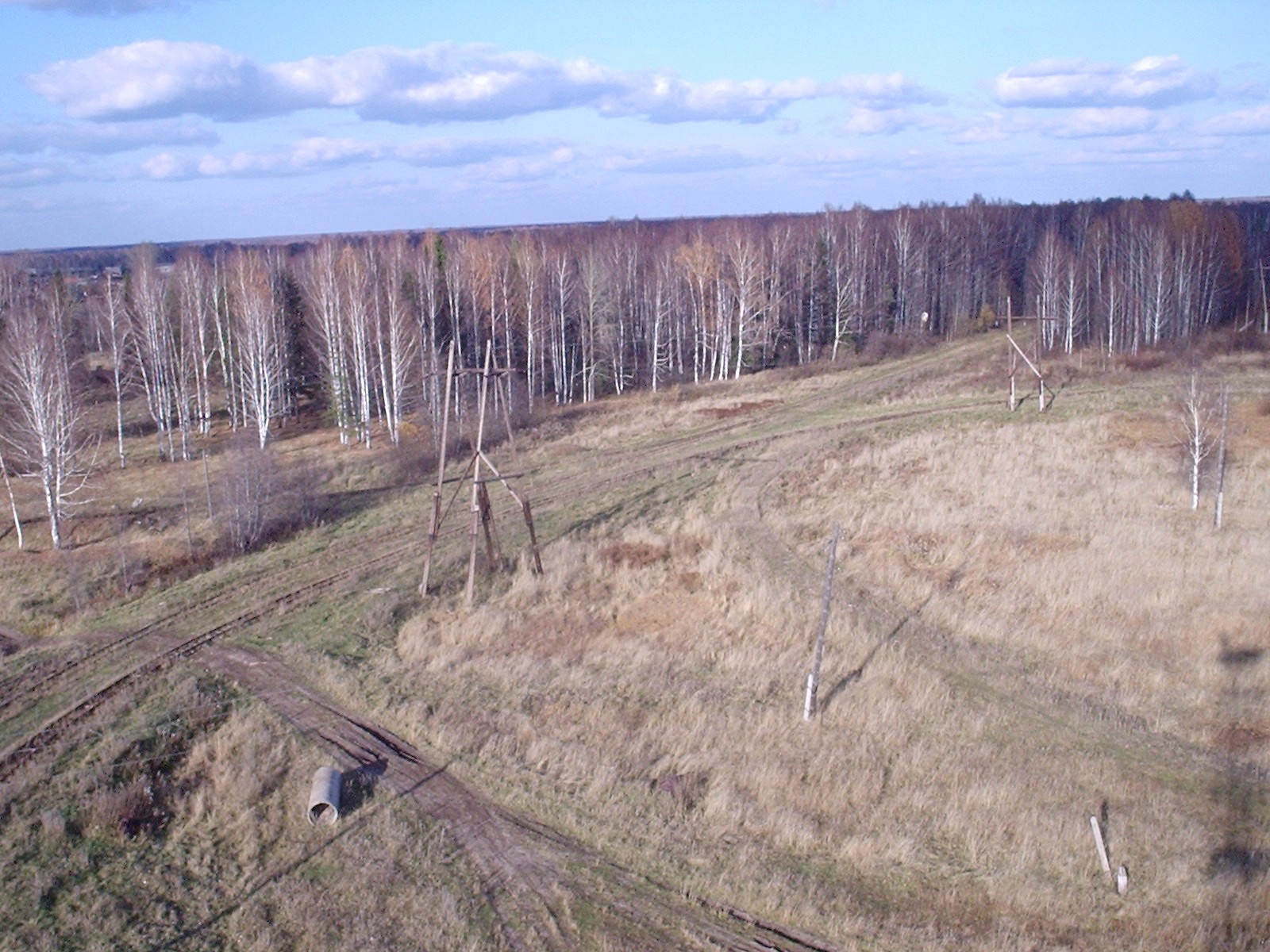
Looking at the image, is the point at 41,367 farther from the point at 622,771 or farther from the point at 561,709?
the point at 622,771

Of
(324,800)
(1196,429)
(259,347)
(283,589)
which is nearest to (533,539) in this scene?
(283,589)

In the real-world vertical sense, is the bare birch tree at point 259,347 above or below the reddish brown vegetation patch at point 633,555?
above

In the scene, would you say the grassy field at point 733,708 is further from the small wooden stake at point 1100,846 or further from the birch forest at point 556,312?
the birch forest at point 556,312

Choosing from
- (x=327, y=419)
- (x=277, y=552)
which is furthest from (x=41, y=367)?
(x=327, y=419)

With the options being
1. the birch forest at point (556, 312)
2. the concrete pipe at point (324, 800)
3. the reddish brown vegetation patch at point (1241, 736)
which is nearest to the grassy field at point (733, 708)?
the reddish brown vegetation patch at point (1241, 736)

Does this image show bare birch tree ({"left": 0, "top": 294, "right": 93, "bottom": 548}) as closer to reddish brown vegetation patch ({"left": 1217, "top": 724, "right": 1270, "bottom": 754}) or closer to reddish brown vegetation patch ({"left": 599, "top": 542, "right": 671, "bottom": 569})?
reddish brown vegetation patch ({"left": 599, "top": 542, "right": 671, "bottom": 569})

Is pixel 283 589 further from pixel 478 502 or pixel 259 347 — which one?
pixel 259 347

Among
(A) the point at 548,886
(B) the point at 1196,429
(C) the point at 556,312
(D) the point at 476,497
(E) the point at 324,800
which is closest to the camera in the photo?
(A) the point at 548,886
